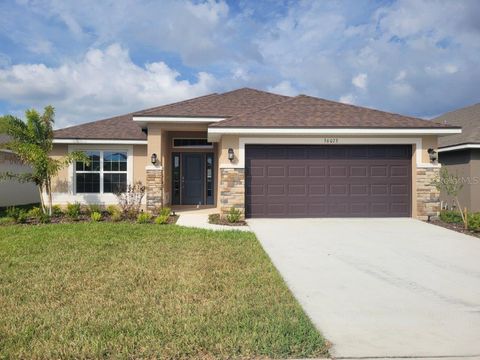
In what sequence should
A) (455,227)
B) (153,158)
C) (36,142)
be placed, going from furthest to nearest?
(153,158), (36,142), (455,227)

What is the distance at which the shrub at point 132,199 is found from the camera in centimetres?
1223

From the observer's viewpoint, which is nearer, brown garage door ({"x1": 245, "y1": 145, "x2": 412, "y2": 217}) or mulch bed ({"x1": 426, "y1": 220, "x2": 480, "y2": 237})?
mulch bed ({"x1": 426, "y1": 220, "x2": 480, "y2": 237})

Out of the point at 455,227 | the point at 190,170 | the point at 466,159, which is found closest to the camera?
the point at 455,227

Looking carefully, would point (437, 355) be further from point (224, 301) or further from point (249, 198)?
point (249, 198)

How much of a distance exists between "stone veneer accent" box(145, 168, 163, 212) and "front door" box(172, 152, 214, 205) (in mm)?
2551

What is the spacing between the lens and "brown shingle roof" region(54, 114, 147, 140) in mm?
14008

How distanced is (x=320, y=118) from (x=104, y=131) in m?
8.52

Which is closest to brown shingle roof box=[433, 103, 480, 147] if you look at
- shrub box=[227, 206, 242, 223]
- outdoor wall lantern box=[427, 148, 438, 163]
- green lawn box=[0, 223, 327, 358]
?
outdoor wall lantern box=[427, 148, 438, 163]

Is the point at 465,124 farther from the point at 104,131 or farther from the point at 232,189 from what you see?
the point at 104,131

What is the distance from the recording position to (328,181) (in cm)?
1212

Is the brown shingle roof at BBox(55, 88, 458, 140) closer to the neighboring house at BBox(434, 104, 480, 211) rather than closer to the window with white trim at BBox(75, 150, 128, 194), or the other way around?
the window with white trim at BBox(75, 150, 128, 194)

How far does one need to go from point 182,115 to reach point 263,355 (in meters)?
10.4

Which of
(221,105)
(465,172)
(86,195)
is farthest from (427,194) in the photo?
(86,195)

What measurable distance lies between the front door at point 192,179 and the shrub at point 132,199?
7.03ft
